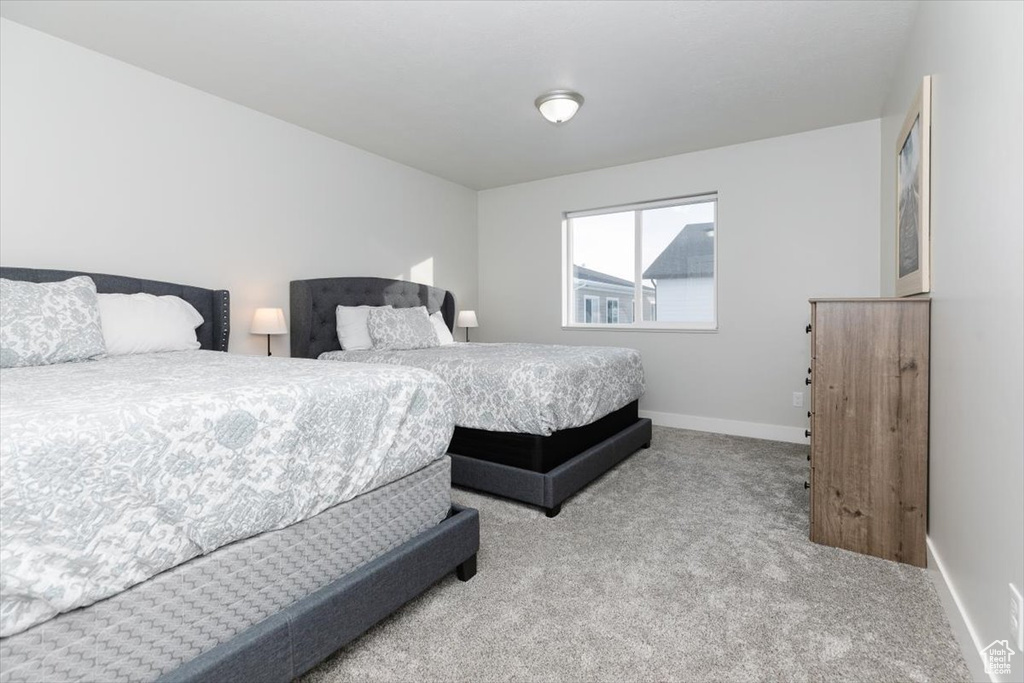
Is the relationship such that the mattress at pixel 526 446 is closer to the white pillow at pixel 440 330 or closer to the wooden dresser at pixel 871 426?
the wooden dresser at pixel 871 426

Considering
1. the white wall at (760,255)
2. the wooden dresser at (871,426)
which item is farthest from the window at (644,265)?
the wooden dresser at (871,426)

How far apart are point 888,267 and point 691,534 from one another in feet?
7.59

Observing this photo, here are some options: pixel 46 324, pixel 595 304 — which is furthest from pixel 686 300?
pixel 46 324

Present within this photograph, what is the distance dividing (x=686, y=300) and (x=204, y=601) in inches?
166

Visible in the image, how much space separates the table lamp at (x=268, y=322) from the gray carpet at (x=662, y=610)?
6.13 ft

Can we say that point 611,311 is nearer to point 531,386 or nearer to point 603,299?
point 603,299

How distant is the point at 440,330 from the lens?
4465 millimetres

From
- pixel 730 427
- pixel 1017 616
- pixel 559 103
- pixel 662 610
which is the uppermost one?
pixel 559 103

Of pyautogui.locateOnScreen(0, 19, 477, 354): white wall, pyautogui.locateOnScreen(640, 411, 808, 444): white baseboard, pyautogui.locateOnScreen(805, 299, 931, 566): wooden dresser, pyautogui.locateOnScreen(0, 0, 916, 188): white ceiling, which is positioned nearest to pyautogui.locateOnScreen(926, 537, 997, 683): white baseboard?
pyautogui.locateOnScreen(805, 299, 931, 566): wooden dresser

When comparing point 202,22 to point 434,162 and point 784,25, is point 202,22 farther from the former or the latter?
point 784,25

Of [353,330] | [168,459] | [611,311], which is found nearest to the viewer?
[168,459]

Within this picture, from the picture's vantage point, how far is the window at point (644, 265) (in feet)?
14.7

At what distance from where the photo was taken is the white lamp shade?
11.0ft

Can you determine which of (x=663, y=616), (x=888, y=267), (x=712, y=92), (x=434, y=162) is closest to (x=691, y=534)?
(x=663, y=616)
